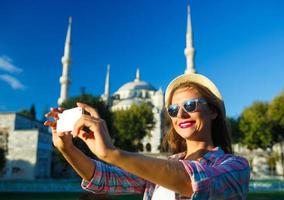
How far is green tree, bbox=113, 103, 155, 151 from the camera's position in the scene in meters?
48.0

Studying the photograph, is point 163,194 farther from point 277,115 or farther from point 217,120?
point 277,115

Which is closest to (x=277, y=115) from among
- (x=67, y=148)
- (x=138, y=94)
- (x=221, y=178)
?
(x=138, y=94)

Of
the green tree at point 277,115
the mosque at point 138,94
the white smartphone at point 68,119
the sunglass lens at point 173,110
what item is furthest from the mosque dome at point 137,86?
Result: the white smartphone at point 68,119

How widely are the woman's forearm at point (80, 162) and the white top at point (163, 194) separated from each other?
0.42m

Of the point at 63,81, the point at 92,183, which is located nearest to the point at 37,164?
the point at 63,81

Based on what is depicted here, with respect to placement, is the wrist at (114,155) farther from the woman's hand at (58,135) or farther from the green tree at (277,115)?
the green tree at (277,115)

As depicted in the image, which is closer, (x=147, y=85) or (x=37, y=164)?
(x=37, y=164)

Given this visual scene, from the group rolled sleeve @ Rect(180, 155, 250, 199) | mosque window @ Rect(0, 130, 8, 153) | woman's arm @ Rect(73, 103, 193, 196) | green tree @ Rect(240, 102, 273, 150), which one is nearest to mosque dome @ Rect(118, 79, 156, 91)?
green tree @ Rect(240, 102, 273, 150)

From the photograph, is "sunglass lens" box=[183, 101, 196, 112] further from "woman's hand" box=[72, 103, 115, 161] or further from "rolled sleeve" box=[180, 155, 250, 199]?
"woman's hand" box=[72, 103, 115, 161]

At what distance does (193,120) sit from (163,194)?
1.53ft

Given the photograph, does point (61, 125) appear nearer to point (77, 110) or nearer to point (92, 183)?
point (77, 110)

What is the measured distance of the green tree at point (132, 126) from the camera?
48.0 metres

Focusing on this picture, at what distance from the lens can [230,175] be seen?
5.46ft

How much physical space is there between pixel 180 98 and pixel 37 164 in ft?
129
